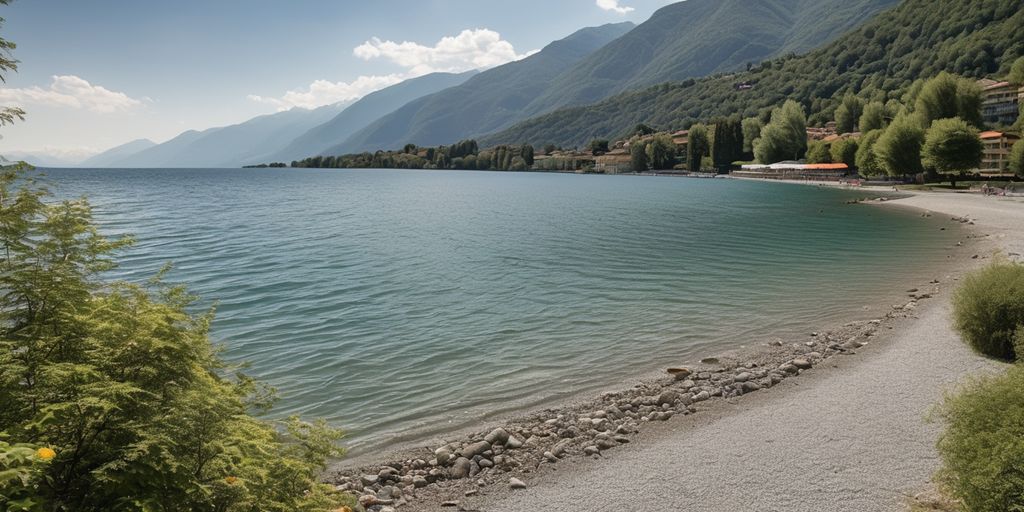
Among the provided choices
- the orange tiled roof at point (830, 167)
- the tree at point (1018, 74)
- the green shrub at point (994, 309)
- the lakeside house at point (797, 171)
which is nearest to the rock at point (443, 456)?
the green shrub at point (994, 309)

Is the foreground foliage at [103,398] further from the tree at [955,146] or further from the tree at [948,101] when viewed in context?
the tree at [948,101]

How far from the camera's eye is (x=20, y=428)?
3977 mm

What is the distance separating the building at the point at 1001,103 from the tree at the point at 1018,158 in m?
70.0

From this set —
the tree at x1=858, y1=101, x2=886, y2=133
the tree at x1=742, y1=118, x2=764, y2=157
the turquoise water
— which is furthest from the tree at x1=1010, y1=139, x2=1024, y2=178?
the tree at x1=742, y1=118, x2=764, y2=157

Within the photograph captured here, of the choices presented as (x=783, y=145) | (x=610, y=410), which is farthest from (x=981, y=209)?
(x=783, y=145)

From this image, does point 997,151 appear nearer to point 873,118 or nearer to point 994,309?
point 873,118

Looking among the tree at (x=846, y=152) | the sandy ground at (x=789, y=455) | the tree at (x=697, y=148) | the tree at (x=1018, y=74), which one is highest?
the tree at (x=1018, y=74)

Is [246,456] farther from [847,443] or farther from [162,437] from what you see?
[847,443]

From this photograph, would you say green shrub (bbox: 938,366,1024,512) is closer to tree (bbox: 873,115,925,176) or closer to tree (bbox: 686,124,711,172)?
tree (bbox: 873,115,925,176)

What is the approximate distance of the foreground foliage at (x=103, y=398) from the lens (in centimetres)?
411

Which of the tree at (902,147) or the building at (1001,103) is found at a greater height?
the building at (1001,103)

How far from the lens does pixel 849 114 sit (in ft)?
516

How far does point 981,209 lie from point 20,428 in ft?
234

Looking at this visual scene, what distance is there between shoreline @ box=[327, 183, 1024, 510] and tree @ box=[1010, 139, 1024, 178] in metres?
82.8
